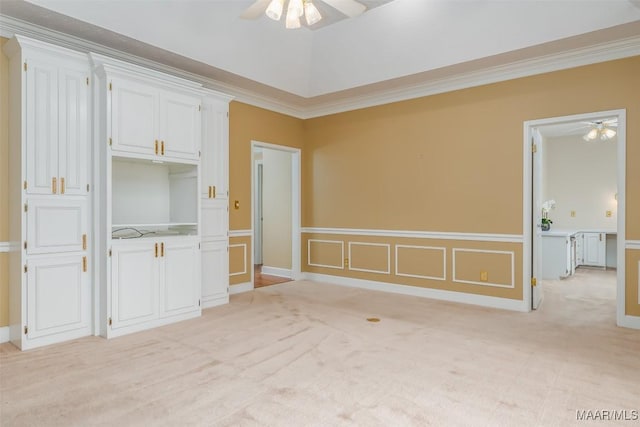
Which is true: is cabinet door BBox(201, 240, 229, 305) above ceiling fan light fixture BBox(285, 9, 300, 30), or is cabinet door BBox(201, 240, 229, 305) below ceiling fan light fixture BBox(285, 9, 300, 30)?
below

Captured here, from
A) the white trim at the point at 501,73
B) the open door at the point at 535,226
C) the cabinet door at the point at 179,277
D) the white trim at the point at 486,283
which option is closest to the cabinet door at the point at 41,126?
the cabinet door at the point at 179,277

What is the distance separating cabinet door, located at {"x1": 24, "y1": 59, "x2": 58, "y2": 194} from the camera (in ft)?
10.8

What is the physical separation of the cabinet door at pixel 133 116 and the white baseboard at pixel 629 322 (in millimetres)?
5109

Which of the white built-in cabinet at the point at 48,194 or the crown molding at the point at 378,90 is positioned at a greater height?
the crown molding at the point at 378,90

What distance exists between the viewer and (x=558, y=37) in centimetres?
377

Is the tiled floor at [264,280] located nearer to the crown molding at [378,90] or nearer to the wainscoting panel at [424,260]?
the wainscoting panel at [424,260]

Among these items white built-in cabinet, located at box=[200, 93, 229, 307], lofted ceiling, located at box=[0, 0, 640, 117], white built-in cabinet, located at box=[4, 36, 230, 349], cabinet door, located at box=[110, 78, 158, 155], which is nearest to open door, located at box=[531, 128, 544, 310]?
lofted ceiling, located at box=[0, 0, 640, 117]

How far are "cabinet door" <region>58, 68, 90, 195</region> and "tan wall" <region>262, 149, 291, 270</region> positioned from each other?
359cm

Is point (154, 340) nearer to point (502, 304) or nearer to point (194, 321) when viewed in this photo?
point (194, 321)

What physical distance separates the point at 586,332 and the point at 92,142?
5.14 m

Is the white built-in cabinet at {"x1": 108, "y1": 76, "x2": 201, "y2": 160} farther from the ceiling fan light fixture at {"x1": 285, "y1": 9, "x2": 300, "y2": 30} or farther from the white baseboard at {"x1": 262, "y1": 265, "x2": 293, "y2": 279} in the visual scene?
the white baseboard at {"x1": 262, "y1": 265, "x2": 293, "y2": 279}

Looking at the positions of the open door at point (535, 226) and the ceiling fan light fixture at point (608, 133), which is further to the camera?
the ceiling fan light fixture at point (608, 133)

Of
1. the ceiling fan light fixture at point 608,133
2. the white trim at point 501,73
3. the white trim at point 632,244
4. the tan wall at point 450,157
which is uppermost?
the white trim at point 501,73

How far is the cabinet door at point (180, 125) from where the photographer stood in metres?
4.00
